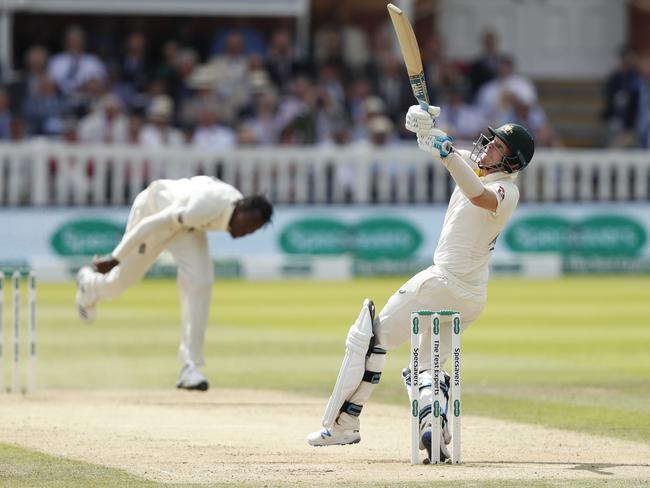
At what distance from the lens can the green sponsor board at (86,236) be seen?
701 inches

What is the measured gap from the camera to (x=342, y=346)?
39.8ft

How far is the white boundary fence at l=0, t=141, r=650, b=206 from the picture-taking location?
1816 centimetres

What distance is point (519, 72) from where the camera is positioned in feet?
78.0

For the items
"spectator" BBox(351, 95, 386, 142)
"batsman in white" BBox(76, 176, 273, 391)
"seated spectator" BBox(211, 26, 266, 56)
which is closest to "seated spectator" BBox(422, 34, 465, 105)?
"spectator" BBox(351, 95, 386, 142)

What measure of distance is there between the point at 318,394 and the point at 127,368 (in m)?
1.96

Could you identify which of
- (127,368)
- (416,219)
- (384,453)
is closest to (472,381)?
(127,368)

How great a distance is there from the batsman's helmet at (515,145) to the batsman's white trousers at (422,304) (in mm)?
562

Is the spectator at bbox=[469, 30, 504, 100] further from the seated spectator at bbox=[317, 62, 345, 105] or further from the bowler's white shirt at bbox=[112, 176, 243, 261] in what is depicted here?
the bowler's white shirt at bbox=[112, 176, 243, 261]

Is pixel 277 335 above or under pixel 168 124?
under

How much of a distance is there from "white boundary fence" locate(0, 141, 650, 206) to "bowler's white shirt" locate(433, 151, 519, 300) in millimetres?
11812

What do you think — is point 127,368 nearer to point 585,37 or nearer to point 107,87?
point 107,87

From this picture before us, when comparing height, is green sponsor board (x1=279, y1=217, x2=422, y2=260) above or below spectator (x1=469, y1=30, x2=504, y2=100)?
below

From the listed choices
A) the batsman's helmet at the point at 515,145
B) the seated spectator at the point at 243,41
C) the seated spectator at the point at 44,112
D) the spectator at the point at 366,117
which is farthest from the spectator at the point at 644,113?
the batsman's helmet at the point at 515,145

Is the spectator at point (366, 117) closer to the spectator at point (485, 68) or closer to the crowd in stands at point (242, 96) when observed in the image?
the crowd in stands at point (242, 96)
